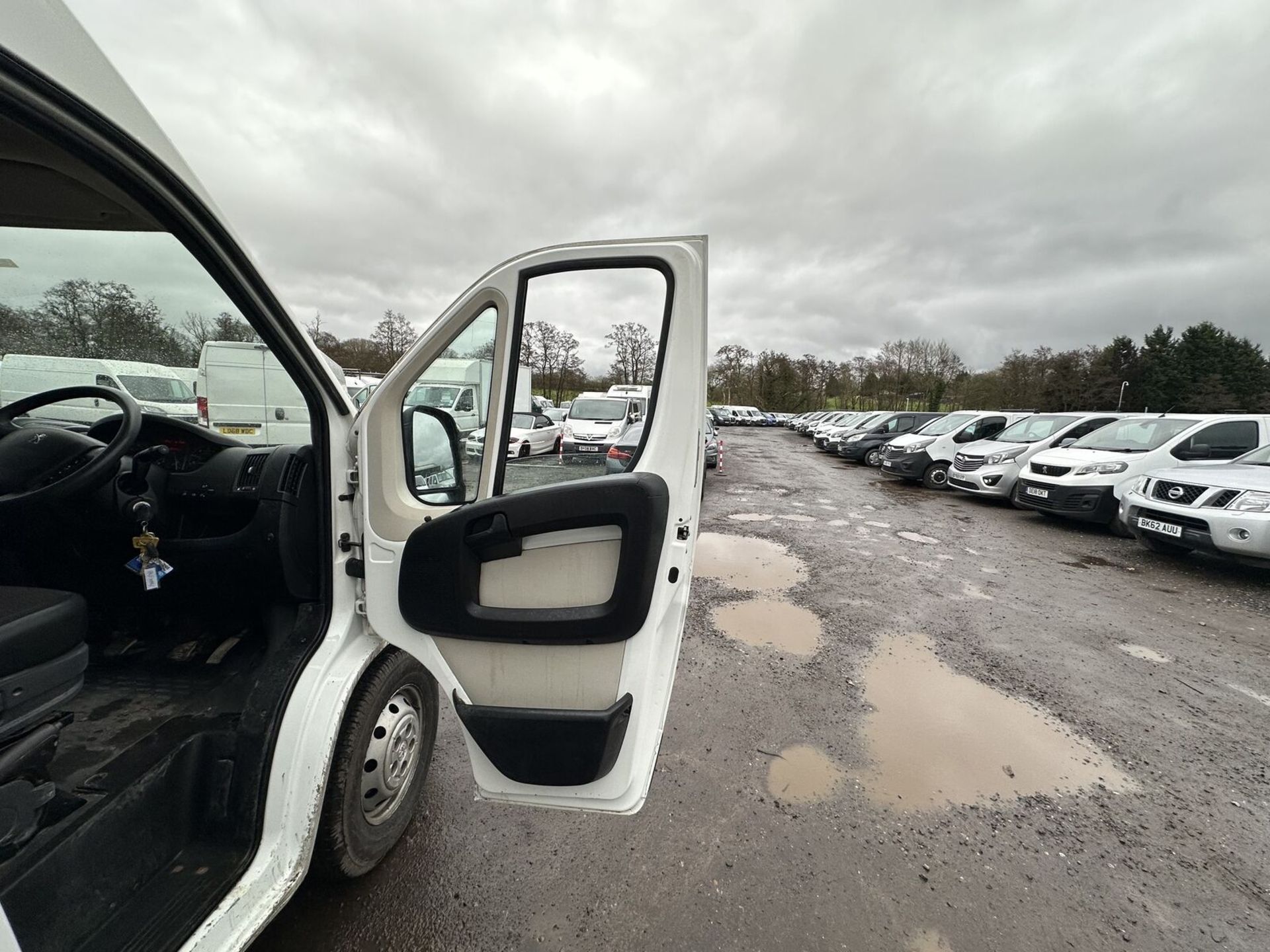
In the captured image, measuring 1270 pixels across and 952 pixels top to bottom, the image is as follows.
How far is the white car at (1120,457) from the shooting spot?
267 inches

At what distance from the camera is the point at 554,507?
1.47 meters

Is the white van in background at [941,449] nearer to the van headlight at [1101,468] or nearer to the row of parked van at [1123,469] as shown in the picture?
the row of parked van at [1123,469]

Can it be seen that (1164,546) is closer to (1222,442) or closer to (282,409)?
(1222,442)

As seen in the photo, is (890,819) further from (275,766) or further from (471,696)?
(275,766)

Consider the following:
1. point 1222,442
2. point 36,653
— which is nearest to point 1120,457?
point 1222,442

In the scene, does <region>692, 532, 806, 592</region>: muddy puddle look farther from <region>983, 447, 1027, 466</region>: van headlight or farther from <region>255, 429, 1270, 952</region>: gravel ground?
<region>983, 447, 1027, 466</region>: van headlight

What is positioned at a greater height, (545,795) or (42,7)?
(42,7)

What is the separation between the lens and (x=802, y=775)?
8.10 ft

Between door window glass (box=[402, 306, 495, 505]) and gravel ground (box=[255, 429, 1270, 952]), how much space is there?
145 cm

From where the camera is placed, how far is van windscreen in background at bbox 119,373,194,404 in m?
1.93

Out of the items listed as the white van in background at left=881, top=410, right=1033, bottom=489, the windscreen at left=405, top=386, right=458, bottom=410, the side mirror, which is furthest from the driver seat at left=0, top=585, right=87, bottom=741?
the white van in background at left=881, top=410, right=1033, bottom=489

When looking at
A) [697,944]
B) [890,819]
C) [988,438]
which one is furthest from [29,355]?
[988,438]

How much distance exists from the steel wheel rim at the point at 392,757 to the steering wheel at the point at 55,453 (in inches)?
49.3

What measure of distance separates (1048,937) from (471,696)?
82.7 inches
